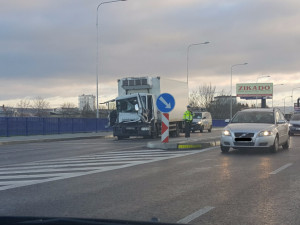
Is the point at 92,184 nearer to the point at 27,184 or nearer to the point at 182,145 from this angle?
the point at 27,184

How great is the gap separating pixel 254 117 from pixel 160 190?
27.8 feet

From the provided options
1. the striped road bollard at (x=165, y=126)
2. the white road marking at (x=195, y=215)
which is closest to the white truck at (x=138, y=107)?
the striped road bollard at (x=165, y=126)

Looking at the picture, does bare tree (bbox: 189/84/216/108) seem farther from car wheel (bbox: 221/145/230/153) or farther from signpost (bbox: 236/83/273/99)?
car wheel (bbox: 221/145/230/153)

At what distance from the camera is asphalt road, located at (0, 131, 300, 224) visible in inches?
222

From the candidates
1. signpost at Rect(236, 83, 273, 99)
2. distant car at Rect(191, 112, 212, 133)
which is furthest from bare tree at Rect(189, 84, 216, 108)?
distant car at Rect(191, 112, 212, 133)

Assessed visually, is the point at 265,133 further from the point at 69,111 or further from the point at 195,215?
the point at 69,111

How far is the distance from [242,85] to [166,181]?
84.7m

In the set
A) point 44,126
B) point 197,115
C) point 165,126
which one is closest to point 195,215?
point 165,126

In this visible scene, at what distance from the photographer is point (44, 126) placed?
102ft

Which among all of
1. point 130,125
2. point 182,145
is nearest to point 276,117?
point 182,145

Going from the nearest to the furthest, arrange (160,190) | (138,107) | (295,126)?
(160,190)
(138,107)
(295,126)

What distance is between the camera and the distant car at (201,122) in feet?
120

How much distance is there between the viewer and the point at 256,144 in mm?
13297

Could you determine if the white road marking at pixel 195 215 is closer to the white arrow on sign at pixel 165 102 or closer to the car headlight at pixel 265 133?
the car headlight at pixel 265 133
